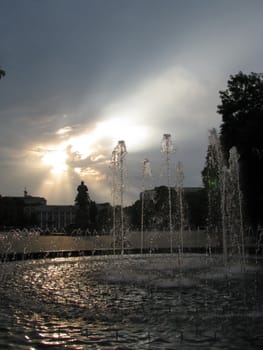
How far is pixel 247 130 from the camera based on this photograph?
3056 centimetres

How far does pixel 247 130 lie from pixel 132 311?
24134mm

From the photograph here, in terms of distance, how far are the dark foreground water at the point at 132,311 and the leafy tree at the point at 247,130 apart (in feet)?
59.7

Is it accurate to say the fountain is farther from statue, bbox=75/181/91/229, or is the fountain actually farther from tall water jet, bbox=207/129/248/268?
statue, bbox=75/181/91/229

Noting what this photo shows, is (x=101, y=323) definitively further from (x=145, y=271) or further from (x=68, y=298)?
(x=145, y=271)

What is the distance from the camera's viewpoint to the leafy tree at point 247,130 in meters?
30.8

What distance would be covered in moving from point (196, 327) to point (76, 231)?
63.4 m

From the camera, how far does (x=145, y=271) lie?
1465cm

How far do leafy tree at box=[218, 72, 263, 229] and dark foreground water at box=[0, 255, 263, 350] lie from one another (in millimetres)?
18187

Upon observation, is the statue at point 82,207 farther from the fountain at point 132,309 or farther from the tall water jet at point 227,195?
the fountain at point 132,309

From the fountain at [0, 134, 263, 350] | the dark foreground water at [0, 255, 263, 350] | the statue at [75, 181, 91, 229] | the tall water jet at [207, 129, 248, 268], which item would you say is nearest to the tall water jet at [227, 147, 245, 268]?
the tall water jet at [207, 129, 248, 268]

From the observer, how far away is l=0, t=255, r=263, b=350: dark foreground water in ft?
20.7

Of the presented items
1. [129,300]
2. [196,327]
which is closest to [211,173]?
[129,300]

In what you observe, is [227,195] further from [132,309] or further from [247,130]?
[132,309]

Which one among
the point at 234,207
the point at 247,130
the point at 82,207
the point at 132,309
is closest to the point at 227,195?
the point at 234,207
